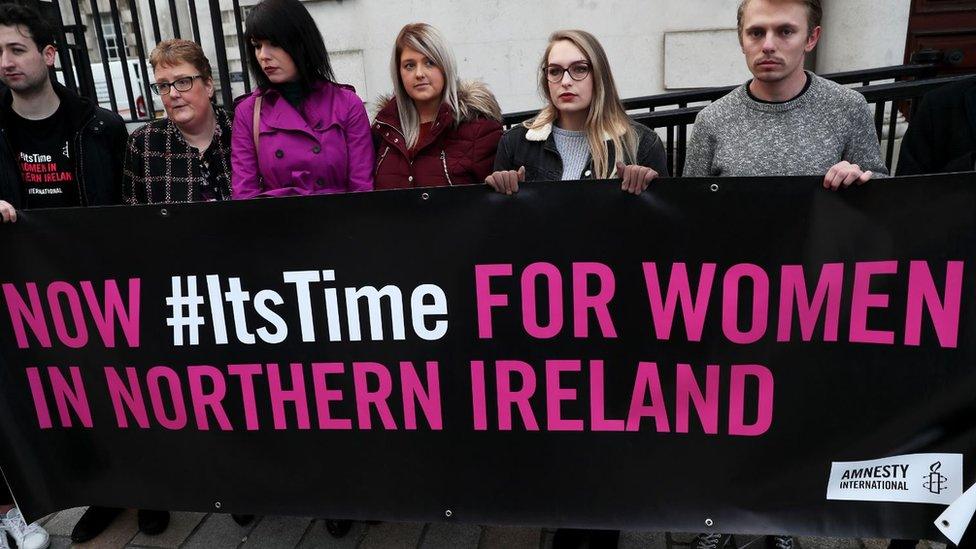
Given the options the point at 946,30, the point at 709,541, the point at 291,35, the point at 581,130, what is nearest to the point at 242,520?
the point at 709,541

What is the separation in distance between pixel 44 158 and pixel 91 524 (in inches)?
61.3

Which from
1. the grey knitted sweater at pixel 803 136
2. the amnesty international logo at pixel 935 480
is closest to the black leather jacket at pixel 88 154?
the grey knitted sweater at pixel 803 136

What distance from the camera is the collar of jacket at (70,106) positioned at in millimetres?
3029

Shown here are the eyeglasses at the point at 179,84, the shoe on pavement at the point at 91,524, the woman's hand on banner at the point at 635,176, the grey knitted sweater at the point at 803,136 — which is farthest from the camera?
the shoe on pavement at the point at 91,524

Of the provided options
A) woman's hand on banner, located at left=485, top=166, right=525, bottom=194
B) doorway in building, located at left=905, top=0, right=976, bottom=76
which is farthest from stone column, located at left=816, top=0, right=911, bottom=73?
woman's hand on banner, located at left=485, top=166, right=525, bottom=194

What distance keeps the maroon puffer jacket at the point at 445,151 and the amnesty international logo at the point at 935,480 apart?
1.82 meters

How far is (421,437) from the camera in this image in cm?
239

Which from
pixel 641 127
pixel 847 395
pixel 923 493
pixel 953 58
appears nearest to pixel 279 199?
pixel 641 127

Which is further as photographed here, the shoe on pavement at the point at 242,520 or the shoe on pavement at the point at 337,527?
the shoe on pavement at the point at 242,520

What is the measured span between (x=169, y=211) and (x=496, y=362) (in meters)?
1.20

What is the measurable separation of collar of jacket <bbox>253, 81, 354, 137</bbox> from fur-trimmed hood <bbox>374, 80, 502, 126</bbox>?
20cm

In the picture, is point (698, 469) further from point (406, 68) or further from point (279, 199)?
point (406, 68)

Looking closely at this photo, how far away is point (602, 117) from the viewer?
2.61 meters

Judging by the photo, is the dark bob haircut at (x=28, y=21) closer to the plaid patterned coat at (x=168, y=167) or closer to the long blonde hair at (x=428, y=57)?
the plaid patterned coat at (x=168, y=167)
